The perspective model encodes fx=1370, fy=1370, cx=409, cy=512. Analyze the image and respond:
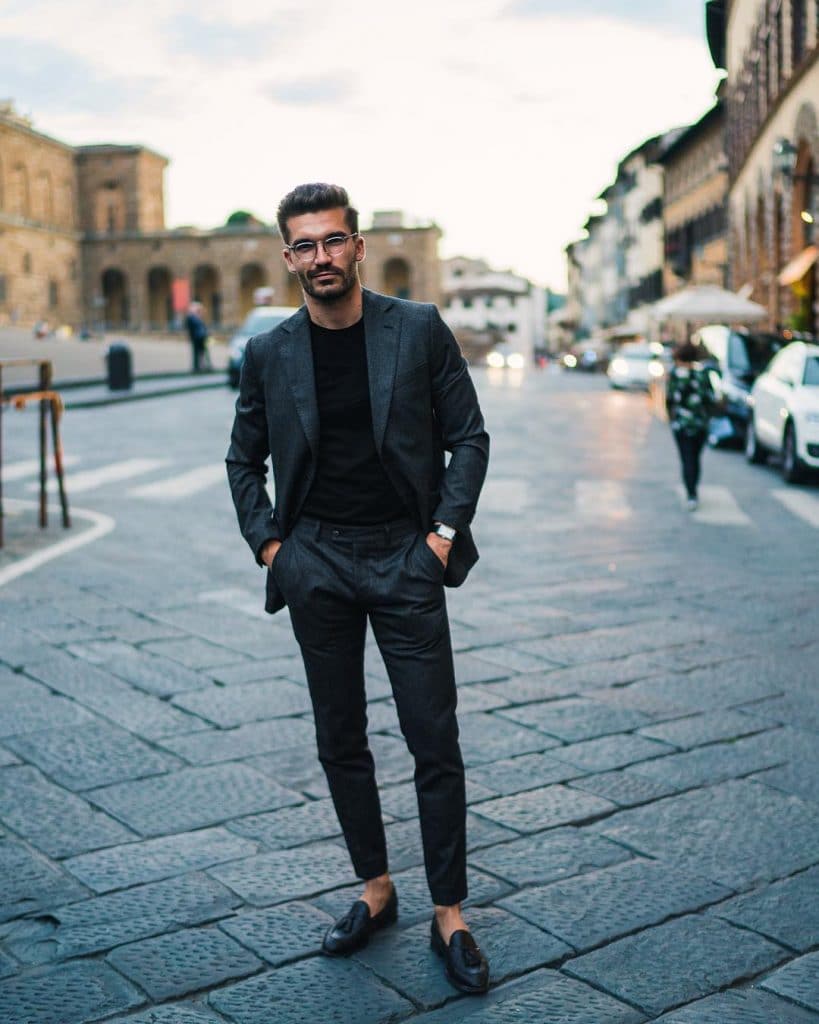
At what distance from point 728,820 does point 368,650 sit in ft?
8.08

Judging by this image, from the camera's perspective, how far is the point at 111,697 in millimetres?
5309

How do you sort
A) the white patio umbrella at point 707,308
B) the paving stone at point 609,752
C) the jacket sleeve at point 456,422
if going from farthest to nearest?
the white patio umbrella at point 707,308 < the paving stone at point 609,752 < the jacket sleeve at point 456,422

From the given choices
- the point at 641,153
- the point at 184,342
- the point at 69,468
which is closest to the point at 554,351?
the point at 641,153

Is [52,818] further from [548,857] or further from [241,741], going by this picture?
[548,857]

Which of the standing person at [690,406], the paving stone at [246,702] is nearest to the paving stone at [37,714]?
the paving stone at [246,702]

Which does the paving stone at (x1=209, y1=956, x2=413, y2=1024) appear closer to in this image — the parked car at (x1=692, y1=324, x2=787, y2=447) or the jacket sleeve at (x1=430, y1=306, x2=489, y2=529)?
the jacket sleeve at (x1=430, y1=306, x2=489, y2=529)

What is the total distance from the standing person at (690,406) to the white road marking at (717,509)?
7.9 inches

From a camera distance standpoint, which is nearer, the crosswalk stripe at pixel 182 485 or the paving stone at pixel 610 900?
the paving stone at pixel 610 900

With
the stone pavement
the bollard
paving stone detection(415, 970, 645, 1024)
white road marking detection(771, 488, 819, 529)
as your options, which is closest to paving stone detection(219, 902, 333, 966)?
the stone pavement

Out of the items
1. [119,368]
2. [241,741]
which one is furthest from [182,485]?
[119,368]

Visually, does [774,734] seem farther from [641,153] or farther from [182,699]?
[641,153]

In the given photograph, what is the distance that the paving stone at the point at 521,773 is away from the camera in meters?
4.29

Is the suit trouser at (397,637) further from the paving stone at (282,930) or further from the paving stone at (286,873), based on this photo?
the paving stone at (286,873)

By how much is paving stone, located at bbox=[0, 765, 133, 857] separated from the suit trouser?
1013mm
